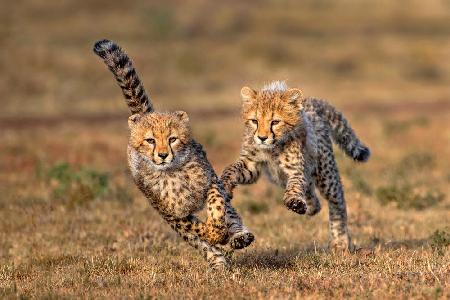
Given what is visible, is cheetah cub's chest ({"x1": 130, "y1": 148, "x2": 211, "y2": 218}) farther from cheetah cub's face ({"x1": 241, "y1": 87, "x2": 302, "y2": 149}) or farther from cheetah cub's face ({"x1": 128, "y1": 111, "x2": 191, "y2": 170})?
cheetah cub's face ({"x1": 241, "y1": 87, "x2": 302, "y2": 149})

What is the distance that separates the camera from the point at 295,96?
8227mm

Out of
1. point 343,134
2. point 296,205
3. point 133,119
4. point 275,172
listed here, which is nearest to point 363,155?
point 343,134

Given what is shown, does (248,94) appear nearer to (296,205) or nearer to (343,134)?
(296,205)

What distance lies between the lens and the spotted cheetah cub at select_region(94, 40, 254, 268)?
7273 mm

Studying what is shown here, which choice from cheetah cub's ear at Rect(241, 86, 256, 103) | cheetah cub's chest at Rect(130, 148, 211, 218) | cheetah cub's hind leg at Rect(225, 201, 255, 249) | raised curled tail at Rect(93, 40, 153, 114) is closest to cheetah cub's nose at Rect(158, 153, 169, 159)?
cheetah cub's chest at Rect(130, 148, 211, 218)

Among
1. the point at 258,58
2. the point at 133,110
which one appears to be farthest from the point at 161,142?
the point at 258,58

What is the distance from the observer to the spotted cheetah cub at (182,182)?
23.9 feet

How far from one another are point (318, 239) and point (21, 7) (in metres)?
51.5

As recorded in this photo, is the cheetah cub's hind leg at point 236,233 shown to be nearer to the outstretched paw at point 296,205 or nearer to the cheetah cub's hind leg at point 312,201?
the outstretched paw at point 296,205

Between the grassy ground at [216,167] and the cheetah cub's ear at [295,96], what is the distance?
4.50ft

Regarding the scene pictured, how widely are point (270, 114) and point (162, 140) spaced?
3.89ft

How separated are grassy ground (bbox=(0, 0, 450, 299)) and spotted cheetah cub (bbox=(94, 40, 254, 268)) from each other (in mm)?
306

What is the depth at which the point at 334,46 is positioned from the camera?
44188mm

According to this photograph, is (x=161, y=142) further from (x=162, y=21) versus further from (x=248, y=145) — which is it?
(x=162, y=21)
